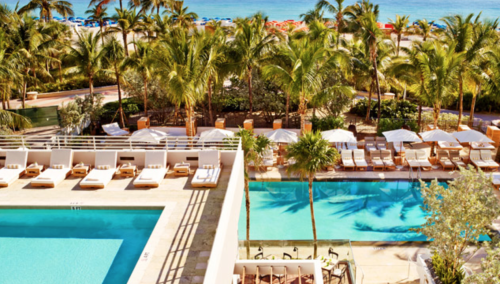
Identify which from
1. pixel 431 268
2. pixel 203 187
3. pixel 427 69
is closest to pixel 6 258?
pixel 203 187

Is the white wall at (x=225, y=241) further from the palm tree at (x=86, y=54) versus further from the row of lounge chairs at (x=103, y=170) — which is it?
the palm tree at (x=86, y=54)

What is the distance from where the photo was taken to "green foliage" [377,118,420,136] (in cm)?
2362

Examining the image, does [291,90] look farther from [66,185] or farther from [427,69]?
[66,185]

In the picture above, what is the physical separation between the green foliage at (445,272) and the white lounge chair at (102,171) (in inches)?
387

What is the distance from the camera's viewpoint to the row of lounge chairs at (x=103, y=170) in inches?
523

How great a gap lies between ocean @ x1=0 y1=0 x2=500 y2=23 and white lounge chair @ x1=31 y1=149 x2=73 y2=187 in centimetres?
12687

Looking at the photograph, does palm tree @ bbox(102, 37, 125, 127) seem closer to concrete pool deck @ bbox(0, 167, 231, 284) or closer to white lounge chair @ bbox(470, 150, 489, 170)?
concrete pool deck @ bbox(0, 167, 231, 284)

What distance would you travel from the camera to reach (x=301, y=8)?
160 meters

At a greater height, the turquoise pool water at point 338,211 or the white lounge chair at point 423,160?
the white lounge chair at point 423,160

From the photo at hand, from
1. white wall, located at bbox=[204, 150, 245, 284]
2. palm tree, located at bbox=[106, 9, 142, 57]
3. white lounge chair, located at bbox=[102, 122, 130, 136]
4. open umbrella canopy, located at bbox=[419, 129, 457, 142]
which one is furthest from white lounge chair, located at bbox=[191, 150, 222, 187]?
palm tree, located at bbox=[106, 9, 142, 57]

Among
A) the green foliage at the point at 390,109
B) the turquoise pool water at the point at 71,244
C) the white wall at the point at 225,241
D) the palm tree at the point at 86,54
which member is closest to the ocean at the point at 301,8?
the green foliage at the point at 390,109

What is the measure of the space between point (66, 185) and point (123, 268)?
5.01m

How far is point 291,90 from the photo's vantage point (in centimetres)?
2006

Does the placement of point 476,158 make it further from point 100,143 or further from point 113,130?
point 113,130
